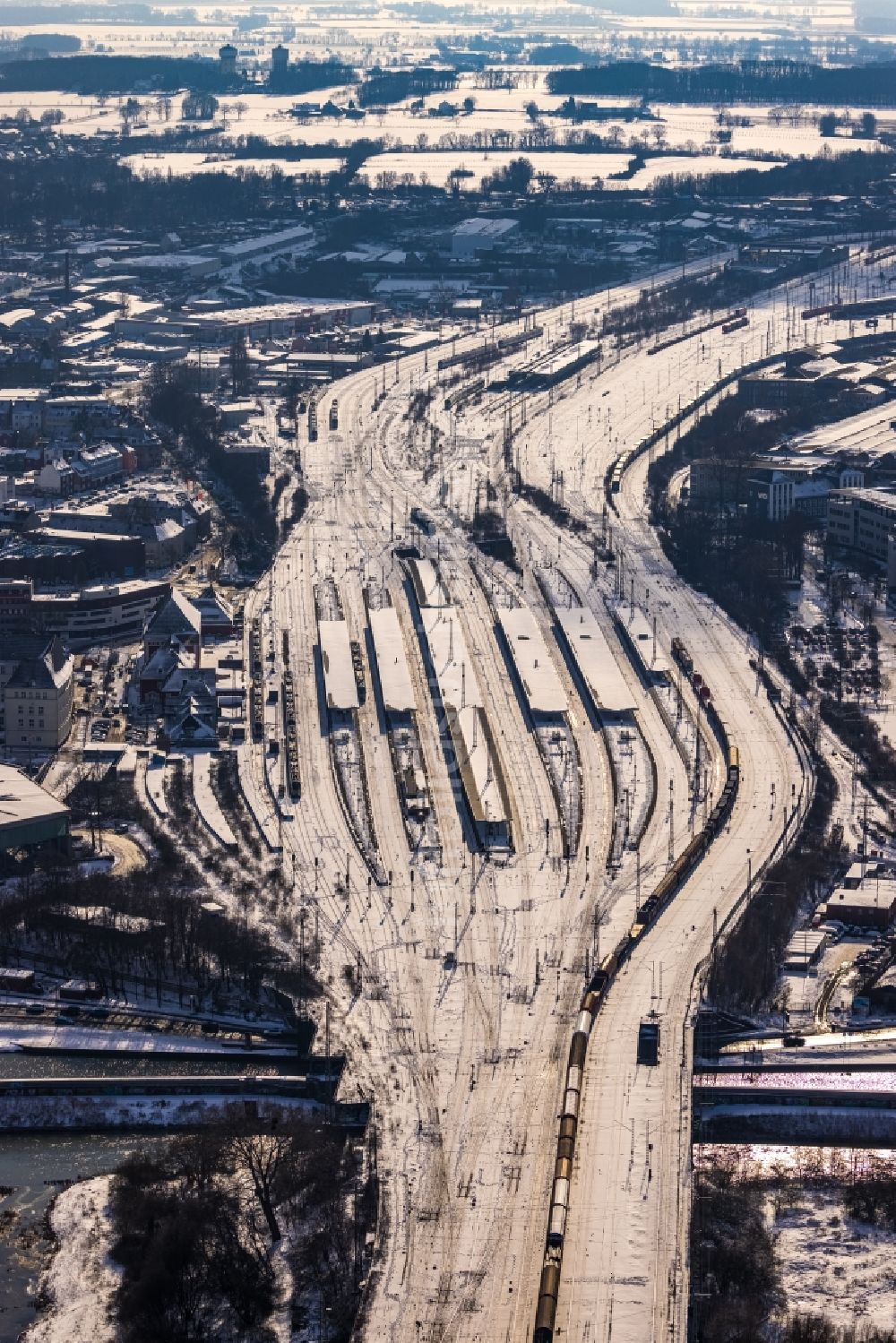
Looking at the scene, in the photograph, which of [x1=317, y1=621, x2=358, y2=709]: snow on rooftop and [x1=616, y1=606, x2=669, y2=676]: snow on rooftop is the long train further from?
[x1=317, y1=621, x2=358, y2=709]: snow on rooftop

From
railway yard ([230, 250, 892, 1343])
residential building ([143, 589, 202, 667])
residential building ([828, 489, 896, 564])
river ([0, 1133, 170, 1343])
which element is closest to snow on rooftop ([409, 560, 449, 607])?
railway yard ([230, 250, 892, 1343])

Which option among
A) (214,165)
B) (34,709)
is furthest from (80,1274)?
(214,165)

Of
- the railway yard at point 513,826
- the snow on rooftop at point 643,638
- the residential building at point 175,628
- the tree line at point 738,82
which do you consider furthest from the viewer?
the tree line at point 738,82

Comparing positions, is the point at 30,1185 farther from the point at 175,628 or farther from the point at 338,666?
the point at 175,628

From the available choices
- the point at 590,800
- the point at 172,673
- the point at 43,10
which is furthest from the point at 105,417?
the point at 43,10

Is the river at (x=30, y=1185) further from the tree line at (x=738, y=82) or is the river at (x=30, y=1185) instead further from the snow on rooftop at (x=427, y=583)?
the tree line at (x=738, y=82)

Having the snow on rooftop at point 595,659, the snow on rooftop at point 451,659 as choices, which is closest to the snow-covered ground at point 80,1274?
the snow on rooftop at point 451,659
